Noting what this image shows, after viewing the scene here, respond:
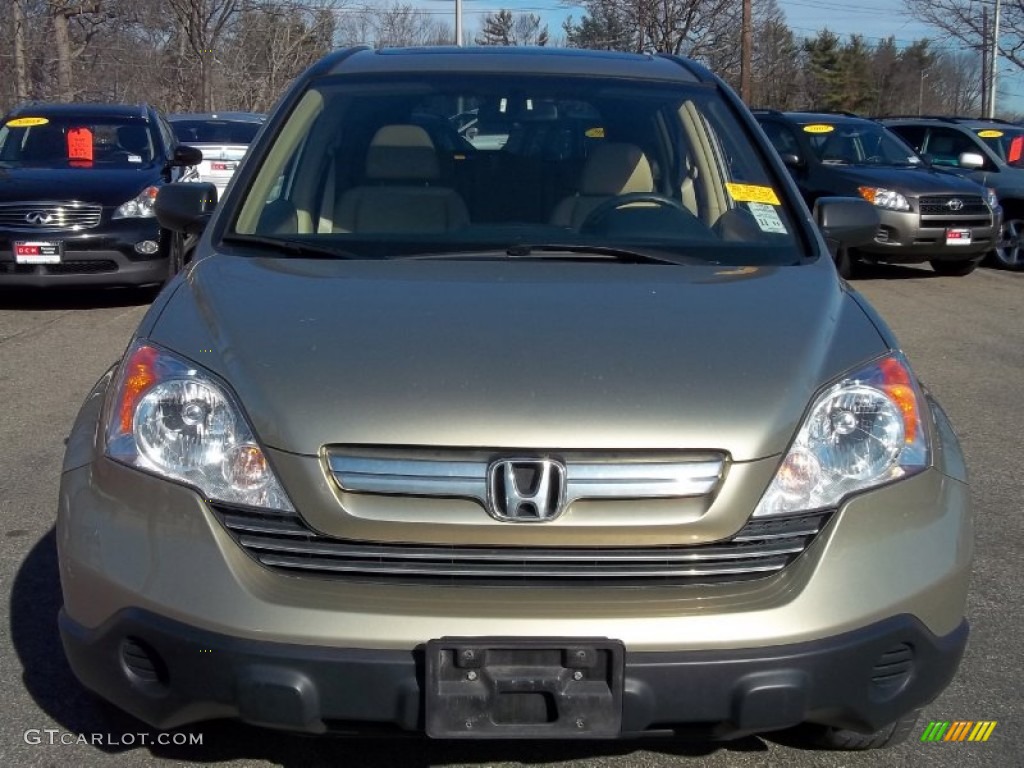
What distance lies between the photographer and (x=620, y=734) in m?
2.34

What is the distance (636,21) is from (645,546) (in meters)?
28.8

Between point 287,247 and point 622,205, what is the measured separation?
3.36 ft

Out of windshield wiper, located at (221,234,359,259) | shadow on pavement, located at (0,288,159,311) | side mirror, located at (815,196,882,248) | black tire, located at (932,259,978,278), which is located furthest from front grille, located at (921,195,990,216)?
windshield wiper, located at (221,234,359,259)

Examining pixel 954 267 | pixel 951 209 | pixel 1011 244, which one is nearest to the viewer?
pixel 951 209

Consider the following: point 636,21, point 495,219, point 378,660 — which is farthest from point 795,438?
point 636,21

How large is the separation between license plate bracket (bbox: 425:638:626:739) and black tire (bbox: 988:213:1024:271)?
12.9 metres

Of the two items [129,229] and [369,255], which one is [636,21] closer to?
[129,229]

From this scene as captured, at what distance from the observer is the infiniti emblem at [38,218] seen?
9.66 meters

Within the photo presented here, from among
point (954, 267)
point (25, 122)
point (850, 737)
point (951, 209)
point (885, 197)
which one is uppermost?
point (25, 122)

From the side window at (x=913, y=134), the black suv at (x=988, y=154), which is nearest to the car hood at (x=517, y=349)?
the black suv at (x=988, y=154)

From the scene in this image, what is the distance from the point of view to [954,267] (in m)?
13.5

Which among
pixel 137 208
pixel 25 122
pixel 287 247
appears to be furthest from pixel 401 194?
pixel 25 122

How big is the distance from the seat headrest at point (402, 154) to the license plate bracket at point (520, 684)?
1.82 meters

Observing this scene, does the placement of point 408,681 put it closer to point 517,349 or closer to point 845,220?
point 517,349
